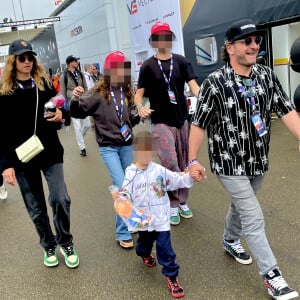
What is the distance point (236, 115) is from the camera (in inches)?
112

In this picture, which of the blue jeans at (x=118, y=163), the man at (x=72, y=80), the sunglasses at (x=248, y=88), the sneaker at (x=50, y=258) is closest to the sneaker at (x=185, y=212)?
the blue jeans at (x=118, y=163)

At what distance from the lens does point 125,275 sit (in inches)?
137

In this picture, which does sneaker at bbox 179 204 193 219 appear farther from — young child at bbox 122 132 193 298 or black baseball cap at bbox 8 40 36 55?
black baseball cap at bbox 8 40 36 55

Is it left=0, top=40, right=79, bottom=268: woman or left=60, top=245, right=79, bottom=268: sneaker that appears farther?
left=60, top=245, right=79, bottom=268: sneaker

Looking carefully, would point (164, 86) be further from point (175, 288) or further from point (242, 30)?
point (175, 288)

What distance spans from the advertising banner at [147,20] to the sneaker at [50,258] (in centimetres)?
741

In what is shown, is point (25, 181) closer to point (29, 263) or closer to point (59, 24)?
point (29, 263)

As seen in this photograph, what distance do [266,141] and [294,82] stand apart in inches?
306

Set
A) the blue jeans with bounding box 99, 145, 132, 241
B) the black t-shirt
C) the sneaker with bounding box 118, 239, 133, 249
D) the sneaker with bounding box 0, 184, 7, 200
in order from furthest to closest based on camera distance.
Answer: the sneaker with bounding box 0, 184, 7, 200 → the black t-shirt → the sneaker with bounding box 118, 239, 133, 249 → the blue jeans with bounding box 99, 145, 132, 241

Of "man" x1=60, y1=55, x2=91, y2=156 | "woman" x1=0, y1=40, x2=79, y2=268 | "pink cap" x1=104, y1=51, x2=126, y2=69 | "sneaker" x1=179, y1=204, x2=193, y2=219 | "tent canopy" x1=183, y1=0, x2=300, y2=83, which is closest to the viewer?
"woman" x1=0, y1=40, x2=79, y2=268

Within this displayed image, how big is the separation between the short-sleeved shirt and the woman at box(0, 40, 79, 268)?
4.24 ft

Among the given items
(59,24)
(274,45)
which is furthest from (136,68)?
(59,24)

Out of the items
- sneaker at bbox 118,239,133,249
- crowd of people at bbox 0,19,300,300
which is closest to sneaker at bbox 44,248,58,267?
crowd of people at bbox 0,19,300,300

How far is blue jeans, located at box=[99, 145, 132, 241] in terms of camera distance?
3.83 meters
